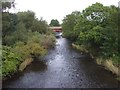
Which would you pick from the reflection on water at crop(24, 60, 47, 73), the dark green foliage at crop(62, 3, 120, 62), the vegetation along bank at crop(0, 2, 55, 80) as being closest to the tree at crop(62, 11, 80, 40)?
the vegetation along bank at crop(0, 2, 55, 80)

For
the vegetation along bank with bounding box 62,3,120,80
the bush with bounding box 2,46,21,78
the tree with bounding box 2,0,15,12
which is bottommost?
the bush with bounding box 2,46,21,78

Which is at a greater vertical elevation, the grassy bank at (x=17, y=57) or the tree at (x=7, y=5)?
the tree at (x=7, y=5)

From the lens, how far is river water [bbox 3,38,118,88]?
2382cm

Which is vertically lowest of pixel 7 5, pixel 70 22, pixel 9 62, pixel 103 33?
pixel 9 62

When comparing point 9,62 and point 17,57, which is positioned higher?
point 17,57

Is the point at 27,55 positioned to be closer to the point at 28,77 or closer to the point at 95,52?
the point at 28,77

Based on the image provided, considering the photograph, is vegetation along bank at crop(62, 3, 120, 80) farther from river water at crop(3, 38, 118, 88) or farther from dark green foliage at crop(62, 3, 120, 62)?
river water at crop(3, 38, 118, 88)

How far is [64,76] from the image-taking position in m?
27.6

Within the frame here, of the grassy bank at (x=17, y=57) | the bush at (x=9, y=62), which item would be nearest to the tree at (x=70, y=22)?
Answer: the grassy bank at (x=17, y=57)

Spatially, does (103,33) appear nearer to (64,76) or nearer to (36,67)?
(64,76)

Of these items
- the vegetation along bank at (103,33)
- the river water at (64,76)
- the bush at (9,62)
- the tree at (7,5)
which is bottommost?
the river water at (64,76)

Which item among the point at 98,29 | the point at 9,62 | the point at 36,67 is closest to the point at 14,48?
the point at 36,67

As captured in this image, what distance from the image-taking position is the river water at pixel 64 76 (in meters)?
23.8

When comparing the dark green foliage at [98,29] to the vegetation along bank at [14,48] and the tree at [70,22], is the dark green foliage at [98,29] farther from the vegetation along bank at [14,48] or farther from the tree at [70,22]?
the tree at [70,22]
